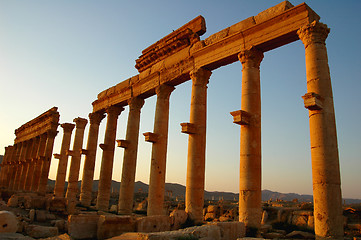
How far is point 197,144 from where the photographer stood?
1484cm

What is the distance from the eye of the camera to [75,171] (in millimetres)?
26219

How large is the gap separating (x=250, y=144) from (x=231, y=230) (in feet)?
12.7

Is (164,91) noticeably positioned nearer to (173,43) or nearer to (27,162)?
(173,43)

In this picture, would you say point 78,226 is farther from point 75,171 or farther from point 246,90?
point 75,171

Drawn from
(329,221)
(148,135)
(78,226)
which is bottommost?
(78,226)

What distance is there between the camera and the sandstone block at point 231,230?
31.8ft

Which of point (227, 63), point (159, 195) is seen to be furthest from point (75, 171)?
point (227, 63)

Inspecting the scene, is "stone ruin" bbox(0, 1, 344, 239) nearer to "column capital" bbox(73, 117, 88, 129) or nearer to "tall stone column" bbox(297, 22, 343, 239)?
"tall stone column" bbox(297, 22, 343, 239)

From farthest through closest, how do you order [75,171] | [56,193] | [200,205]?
[56,193], [75,171], [200,205]

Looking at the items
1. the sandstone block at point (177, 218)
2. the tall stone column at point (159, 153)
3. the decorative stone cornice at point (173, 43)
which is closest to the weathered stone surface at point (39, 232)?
the sandstone block at point (177, 218)

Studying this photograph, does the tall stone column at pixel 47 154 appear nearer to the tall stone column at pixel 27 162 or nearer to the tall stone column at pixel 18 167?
the tall stone column at pixel 27 162

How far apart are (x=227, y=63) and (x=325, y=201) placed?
8.39 metres

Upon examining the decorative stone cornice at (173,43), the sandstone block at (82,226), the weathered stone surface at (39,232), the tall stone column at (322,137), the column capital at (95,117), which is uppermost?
the decorative stone cornice at (173,43)

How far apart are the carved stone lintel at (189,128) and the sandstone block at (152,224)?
463 cm
